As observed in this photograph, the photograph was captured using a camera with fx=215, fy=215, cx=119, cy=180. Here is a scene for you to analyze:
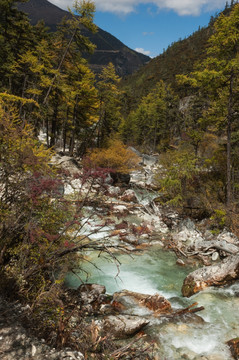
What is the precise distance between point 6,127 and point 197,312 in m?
8.15

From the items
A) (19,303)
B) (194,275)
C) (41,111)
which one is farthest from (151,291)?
(41,111)

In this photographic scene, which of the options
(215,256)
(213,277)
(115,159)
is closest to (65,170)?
(213,277)

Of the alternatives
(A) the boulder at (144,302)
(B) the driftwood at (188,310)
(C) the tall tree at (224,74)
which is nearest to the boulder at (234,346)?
(B) the driftwood at (188,310)

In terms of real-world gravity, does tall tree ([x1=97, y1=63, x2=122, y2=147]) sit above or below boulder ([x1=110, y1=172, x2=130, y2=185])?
above

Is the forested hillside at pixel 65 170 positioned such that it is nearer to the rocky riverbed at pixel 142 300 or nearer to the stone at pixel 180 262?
the rocky riverbed at pixel 142 300

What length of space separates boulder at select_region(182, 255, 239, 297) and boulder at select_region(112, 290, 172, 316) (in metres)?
1.39

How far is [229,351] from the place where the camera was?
523 centimetres

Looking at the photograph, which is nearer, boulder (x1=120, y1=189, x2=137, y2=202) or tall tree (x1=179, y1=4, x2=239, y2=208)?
tall tree (x1=179, y1=4, x2=239, y2=208)

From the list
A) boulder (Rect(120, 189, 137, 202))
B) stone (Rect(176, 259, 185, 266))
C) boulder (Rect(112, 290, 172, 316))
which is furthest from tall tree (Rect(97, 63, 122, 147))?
boulder (Rect(112, 290, 172, 316))

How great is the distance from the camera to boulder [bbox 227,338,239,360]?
5093mm

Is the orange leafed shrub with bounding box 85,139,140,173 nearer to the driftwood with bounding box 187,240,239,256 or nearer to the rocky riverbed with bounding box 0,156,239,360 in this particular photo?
the rocky riverbed with bounding box 0,156,239,360

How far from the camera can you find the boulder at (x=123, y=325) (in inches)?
214

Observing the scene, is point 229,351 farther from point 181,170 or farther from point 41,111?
point 41,111

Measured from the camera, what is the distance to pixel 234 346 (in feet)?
17.2
